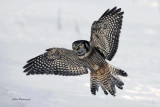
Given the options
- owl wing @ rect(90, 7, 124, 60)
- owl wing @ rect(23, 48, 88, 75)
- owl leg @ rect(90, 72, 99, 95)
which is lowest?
owl leg @ rect(90, 72, 99, 95)

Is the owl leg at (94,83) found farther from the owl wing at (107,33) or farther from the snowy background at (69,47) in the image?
the owl wing at (107,33)

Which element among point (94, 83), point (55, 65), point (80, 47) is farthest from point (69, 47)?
point (80, 47)

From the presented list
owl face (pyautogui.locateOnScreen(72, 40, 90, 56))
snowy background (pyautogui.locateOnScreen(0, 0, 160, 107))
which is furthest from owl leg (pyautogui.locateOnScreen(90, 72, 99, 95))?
owl face (pyautogui.locateOnScreen(72, 40, 90, 56))

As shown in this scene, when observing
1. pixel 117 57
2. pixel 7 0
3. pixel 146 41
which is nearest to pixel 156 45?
pixel 146 41

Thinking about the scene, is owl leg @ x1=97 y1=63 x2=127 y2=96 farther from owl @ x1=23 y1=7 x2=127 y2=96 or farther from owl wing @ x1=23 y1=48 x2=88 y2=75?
owl wing @ x1=23 y1=48 x2=88 y2=75

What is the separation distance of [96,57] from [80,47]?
0.34m

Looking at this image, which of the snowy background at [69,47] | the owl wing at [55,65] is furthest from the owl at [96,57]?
the snowy background at [69,47]

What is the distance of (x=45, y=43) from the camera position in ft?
38.9

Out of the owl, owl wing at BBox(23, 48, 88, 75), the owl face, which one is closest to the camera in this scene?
the owl face

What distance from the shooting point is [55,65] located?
8.20 meters

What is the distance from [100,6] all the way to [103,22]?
8.79 m

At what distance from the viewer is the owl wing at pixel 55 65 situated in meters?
8.15

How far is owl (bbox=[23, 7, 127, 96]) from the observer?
774cm

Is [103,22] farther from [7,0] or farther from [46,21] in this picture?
[7,0]
